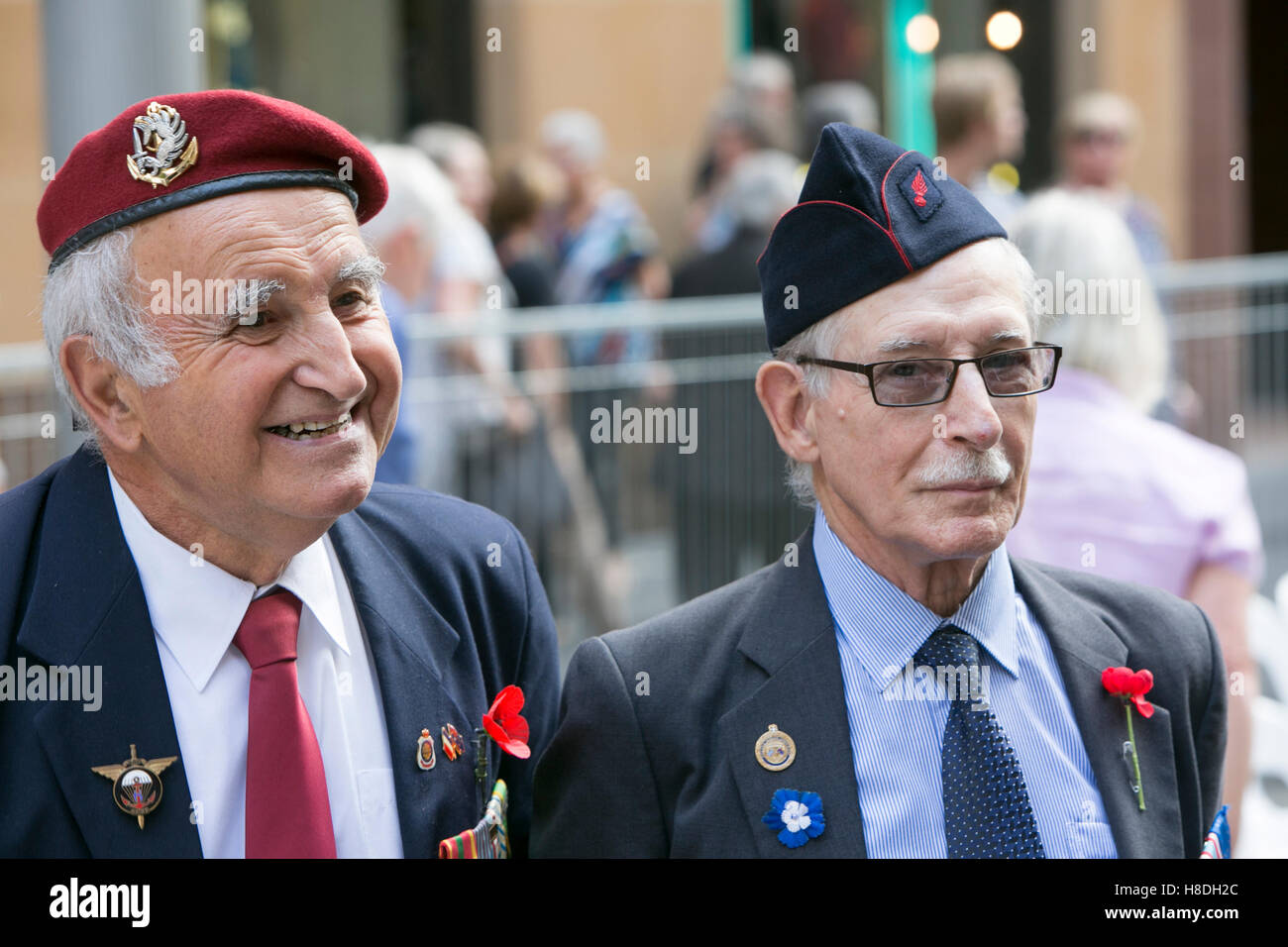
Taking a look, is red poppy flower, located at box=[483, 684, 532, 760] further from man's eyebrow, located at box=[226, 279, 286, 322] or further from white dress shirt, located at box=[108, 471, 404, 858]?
man's eyebrow, located at box=[226, 279, 286, 322]

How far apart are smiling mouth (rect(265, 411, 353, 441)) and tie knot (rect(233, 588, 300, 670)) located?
0.85 ft

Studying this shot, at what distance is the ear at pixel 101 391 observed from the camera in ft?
7.13

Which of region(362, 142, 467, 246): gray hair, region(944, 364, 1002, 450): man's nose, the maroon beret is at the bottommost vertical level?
region(944, 364, 1002, 450): man's nose

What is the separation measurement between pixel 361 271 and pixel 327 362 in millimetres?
149

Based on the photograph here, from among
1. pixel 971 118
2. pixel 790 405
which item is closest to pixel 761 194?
pixel 971 118

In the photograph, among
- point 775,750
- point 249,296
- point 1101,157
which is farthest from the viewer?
point 1101,157

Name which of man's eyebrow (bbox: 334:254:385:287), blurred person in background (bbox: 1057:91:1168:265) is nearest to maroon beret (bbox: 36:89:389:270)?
man's eyebrow (bbox: 334:254:385:287)

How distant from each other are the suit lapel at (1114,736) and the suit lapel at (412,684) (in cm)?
90

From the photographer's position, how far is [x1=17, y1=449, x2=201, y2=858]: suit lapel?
2.09m

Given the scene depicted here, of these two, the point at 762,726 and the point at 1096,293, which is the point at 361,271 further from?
the point at 1096,293

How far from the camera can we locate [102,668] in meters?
2.14

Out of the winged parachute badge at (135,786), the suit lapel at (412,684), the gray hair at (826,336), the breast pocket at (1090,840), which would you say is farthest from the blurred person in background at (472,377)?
the breast pocket at (1090,840)

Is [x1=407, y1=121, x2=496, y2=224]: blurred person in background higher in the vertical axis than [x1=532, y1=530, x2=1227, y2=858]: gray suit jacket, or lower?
higher

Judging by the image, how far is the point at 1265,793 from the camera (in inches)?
174
